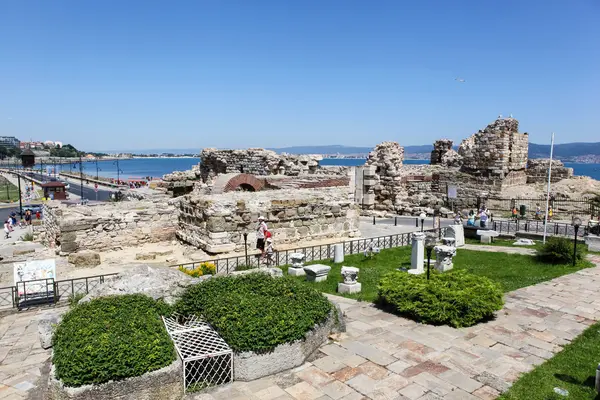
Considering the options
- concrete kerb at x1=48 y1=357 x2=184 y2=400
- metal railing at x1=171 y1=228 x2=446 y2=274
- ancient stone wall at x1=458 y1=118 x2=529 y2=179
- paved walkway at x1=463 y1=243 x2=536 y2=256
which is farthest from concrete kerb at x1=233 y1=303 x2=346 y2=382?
ancient stone wall at x1=458 y1=118 x2=529 y2=179

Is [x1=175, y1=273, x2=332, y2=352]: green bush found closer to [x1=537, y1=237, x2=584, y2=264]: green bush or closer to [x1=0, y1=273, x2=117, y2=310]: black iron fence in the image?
[x1=0, y1=273, x2=117, y2=310]: black iron fence

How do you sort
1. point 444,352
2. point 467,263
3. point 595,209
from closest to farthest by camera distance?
point 444,352
point 467,263
point 595,209

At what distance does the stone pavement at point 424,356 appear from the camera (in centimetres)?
623

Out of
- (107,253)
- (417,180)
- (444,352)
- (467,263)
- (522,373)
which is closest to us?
(522,373)

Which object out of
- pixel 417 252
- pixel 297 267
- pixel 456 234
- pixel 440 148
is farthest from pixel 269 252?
pixel 440 148

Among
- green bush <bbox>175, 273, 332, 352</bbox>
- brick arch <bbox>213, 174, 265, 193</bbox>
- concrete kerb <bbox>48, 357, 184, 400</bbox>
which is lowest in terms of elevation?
concrete kerb <bbox>48, 357, 184, 400</bbox>

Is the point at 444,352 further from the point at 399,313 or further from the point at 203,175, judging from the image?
the point at 203,175

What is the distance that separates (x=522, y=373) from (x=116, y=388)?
606 centimetres

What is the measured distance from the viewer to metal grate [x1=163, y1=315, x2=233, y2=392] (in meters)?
6.30

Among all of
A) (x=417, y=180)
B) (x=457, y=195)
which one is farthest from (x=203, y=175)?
(x=457, y=195)

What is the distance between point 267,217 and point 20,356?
9.20m

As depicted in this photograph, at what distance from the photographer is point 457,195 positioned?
97.0 feet

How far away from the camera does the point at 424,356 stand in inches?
289

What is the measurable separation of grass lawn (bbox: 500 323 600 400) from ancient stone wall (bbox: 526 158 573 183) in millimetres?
26524
